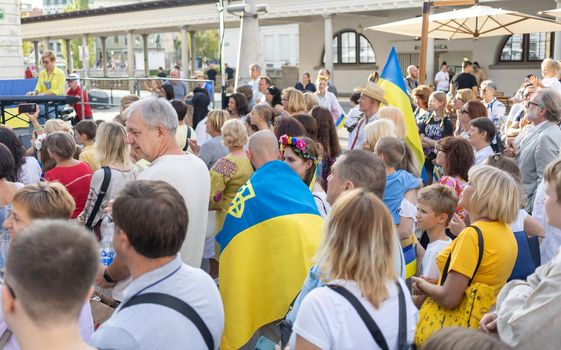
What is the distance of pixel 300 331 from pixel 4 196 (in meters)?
2.83

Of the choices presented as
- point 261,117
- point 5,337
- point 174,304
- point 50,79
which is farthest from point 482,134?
point 50,79

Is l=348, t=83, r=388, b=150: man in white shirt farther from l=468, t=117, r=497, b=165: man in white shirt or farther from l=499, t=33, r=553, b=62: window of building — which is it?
l=499, t=33, r=553, b=62: window of building

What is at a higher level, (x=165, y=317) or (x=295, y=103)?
(x=295, y=103)

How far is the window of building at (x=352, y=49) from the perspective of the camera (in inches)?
1276

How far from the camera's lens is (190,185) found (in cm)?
377

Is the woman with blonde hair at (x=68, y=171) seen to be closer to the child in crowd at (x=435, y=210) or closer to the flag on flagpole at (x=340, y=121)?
the child in crowd at (x=435, y=210)

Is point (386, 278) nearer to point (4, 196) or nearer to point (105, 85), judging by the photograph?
point (4, 196)

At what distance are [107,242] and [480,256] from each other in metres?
2.44

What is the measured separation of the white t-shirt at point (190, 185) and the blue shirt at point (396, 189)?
143 centimetres

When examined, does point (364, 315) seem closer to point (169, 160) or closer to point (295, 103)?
point (169, 160)

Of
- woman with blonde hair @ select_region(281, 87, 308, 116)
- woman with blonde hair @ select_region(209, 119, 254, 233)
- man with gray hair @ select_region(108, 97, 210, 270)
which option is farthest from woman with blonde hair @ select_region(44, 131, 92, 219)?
woman with blonde hair @ select_region(281, 87, 308, 116)

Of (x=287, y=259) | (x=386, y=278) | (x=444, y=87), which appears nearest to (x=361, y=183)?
(x=287, y=259)

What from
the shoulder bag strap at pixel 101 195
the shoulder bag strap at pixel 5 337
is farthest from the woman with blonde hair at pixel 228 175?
the shoulder bag strap at pixel 5 337

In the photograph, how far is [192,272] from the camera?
260 cm
